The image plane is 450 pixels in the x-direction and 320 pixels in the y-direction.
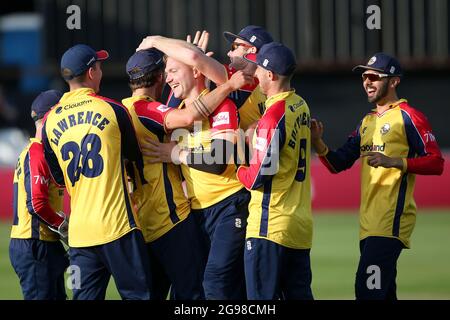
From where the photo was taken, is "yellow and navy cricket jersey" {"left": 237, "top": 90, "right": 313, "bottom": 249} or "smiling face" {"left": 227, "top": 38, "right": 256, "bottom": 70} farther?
"smiling face" {"left": 227, "top": 38, "right": 256, "bottom": 70}

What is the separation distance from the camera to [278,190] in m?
8.45

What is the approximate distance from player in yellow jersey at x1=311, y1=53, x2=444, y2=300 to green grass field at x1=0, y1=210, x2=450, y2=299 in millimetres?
3032

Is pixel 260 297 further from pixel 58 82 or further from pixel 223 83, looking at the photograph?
pixel 58 82

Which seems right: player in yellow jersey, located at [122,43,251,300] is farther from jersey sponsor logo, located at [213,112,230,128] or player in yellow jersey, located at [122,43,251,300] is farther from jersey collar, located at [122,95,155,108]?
jersey sponsor logo, located at [213,112,230,128]

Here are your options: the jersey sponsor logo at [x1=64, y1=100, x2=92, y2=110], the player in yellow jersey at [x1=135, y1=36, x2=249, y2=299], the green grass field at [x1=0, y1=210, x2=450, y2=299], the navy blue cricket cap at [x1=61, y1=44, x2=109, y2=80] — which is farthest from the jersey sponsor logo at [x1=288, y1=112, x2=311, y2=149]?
the green grass field at [x1=0, y1=210, x2=450, y2=299]

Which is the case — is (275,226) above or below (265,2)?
below

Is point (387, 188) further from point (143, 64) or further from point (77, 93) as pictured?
point (77, 93)

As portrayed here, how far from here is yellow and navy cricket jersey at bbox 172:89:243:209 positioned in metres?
8.97

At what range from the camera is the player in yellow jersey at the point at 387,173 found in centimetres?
934

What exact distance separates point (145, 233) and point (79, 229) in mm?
698

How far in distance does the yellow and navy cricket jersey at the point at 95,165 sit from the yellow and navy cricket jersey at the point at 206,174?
72 centimetres

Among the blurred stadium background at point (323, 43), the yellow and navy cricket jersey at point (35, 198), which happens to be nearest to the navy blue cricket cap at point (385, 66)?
the yellow and navy cricket jersey at point (35, 198)
